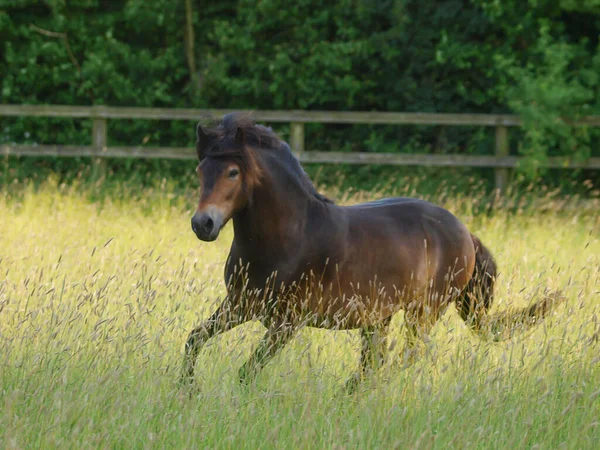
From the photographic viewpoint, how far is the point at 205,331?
13.4 feet

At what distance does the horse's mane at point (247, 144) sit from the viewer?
13.9ft

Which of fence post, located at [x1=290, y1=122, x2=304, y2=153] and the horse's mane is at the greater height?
the horse's mane

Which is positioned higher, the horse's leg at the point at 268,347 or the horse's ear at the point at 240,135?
the horse's ear at the point at 240,135

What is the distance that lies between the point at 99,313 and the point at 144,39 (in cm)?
1299

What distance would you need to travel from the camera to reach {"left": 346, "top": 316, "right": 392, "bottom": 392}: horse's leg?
13.6 ft

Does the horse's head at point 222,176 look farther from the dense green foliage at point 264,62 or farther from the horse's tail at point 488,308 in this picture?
the dense green foliage at point 264,62

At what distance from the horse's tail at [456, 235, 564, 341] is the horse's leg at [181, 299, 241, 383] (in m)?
1.25

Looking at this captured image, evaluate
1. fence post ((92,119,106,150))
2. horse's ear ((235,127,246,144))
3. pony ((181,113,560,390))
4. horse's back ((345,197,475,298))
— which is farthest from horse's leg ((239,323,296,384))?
fence post ((92,119,106,150))

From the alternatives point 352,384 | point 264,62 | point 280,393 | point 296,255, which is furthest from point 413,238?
point 264,62

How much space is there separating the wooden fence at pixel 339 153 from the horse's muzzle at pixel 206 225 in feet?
25.4

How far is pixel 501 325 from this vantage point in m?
4.61

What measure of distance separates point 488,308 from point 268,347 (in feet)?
5.49

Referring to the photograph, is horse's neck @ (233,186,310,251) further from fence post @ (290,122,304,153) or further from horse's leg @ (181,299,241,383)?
fence post @ (290,122,304,153)

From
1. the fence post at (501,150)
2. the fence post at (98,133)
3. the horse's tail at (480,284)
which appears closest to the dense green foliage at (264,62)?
the fence post at (501,150)
